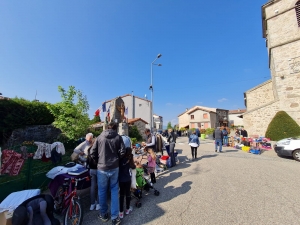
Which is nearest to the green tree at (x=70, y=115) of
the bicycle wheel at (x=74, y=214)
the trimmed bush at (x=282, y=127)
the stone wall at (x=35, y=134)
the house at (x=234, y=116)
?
the stone wall at (x=35, y=134)

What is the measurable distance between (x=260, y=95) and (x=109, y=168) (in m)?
24.1

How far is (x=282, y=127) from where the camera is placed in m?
13.5

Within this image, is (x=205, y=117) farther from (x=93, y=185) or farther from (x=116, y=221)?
(x=116, y=221)

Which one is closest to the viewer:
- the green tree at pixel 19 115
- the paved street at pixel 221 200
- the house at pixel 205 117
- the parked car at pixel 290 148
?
the paved street at pixel 221 200

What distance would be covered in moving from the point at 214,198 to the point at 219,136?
6882 mm

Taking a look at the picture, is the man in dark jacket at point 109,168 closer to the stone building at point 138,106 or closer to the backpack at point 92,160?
the backpack at point 92,160

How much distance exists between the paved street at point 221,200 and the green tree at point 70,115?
25.6 ft

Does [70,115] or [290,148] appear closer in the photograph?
[290,148]

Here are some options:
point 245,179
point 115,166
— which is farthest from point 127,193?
point 245,179

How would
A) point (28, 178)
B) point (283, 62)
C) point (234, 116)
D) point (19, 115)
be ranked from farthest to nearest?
1. point (234, 116)
2. point (283, 62)
3. point (19, 115)
4. point (28, 178)

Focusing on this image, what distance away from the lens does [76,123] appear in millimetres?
10633

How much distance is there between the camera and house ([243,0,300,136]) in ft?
46.1

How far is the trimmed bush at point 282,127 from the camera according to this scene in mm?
12984

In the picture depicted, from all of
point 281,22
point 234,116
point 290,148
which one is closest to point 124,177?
point 290,148
